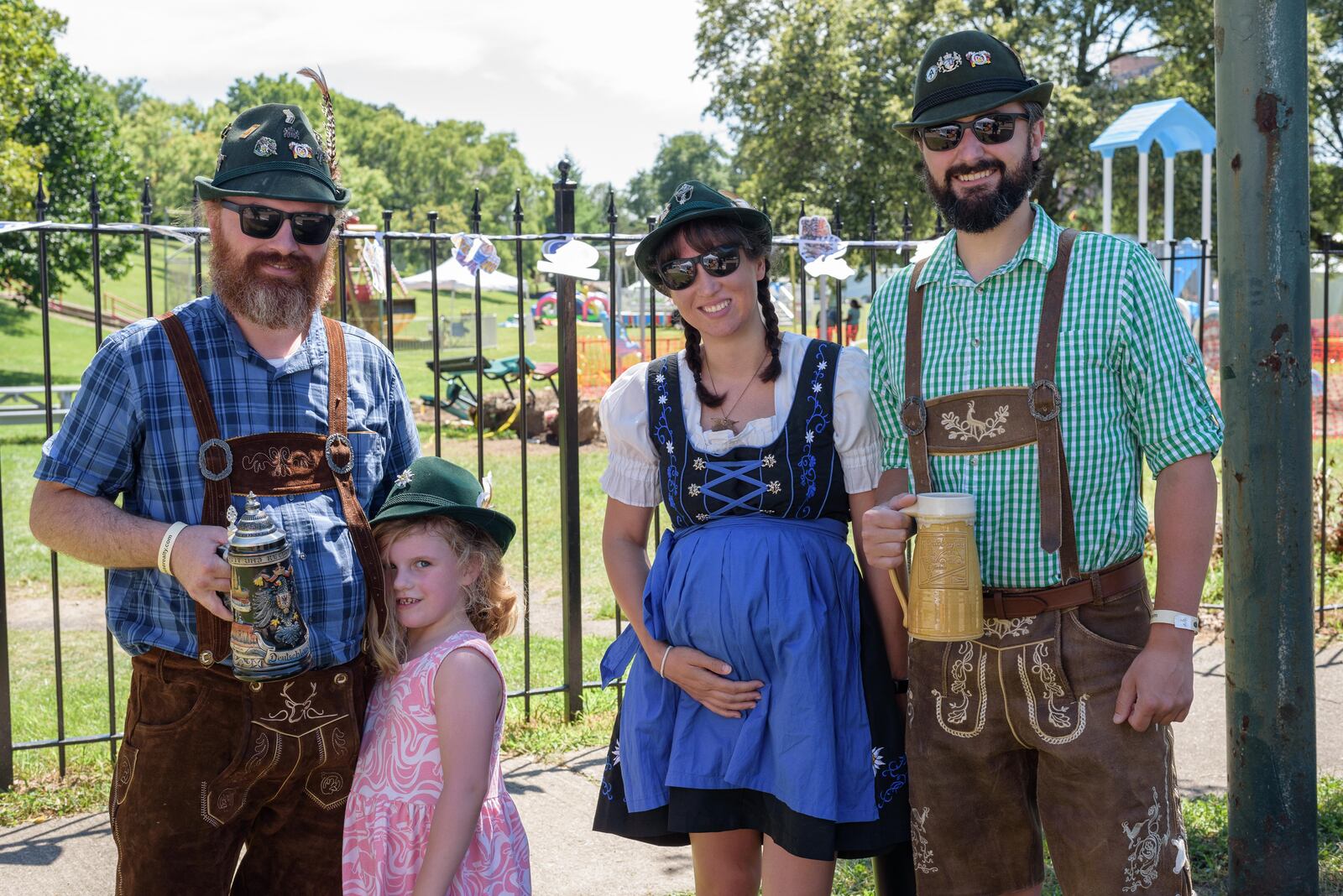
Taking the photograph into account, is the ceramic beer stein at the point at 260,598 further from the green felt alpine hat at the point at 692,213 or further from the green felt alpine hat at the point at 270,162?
the green felt alpine hat at the point at 692,213

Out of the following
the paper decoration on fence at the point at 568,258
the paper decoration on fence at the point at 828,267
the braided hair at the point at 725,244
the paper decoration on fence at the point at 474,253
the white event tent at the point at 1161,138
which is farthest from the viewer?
the white event tent at the point at 1161,138

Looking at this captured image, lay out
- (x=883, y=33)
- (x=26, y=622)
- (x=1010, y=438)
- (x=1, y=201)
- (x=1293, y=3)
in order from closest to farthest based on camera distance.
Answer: (x=1010, y=438)
(x=1293, y=3)
(x=26, y=622)
(x=1, y=201)
(x=883, y=33)

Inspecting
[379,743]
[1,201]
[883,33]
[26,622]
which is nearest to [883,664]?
[379,743]

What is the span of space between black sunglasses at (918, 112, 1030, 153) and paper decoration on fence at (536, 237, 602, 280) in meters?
2.16

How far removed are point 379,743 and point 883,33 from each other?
26.1 m

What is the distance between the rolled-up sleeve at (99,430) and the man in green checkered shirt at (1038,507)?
5.00 feet

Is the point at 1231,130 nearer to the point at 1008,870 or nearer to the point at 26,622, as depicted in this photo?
the point at 1008,870

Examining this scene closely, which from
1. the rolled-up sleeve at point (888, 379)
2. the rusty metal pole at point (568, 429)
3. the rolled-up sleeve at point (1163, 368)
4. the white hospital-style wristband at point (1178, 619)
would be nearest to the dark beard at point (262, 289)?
the rolled-up sleeve at point (888, 379)

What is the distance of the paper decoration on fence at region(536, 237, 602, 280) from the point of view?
461 centimetres

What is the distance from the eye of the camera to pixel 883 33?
2633cm

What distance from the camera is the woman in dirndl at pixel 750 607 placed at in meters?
2.57

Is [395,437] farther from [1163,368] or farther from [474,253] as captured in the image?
[474,253]

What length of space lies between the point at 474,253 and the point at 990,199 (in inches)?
108

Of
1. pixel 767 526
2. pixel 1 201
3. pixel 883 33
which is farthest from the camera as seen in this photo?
pixel 883 33
